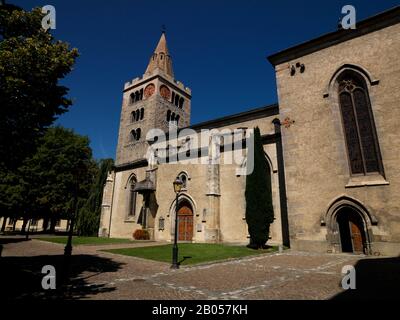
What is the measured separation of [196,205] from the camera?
75.4 feet

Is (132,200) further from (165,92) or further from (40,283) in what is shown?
(40,283)

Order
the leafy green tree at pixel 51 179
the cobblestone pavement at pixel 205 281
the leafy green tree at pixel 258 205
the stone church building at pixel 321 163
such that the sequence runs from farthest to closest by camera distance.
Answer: the leafy green tree at pixel 51 179 < the leafy green tree at pixel 258 205 < the stone church building at pixel 321 163 < the cobblestone pavement at pixel 205 281

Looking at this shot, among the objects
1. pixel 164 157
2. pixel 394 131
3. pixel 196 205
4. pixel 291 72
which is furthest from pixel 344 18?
pixel 164 157

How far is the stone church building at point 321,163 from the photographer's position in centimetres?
1406

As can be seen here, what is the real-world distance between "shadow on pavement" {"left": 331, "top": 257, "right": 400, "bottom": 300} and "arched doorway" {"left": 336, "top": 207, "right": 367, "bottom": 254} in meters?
3.60

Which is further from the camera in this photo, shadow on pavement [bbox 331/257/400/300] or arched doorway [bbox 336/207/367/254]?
arched doorway [bbox 336/207/367/254]

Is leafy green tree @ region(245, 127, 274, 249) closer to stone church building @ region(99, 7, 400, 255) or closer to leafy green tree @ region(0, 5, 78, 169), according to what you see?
stone church building @ region(99, 7, 400, 255)

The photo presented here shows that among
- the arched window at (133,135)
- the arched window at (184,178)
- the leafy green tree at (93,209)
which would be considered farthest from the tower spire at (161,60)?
the arched window at (184,178)

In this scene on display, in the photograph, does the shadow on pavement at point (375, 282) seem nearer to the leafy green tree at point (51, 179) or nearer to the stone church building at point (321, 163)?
the stone church building at point (321, 163)

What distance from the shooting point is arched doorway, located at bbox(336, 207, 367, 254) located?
47.2 feet

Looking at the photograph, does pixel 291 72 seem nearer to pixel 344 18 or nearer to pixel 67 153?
pixel 344 18

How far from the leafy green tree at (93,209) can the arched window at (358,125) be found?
87.3 feet

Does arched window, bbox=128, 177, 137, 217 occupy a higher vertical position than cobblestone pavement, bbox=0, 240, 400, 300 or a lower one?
higher

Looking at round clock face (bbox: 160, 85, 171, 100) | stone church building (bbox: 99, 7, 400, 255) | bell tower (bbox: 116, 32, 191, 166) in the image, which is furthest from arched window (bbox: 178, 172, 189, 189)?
round clock face (bbox: 160, 85, 171, 100)
